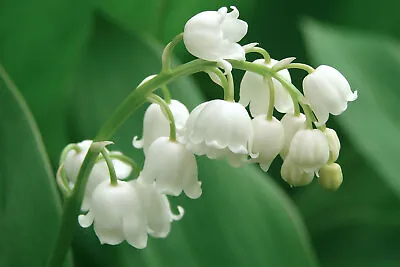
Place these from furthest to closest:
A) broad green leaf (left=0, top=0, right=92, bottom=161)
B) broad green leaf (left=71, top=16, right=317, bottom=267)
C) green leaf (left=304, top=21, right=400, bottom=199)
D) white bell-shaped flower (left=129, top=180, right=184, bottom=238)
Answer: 1. broad green leaf (left=0, top=0, right=92, bottom=161)
2. green leaf (left=304, top=21, right=400, bottom=199)
3. broad green leaf (left=71, top=16, right=317, bottom=267)
4. white bell-shaped flower (left=129, top=180, right=184, bottom=238)

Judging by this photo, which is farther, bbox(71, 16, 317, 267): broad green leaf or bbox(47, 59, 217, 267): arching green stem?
bbox(71, 16, 317, 267): broad green leaf

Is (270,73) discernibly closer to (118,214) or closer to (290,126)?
(290,126)

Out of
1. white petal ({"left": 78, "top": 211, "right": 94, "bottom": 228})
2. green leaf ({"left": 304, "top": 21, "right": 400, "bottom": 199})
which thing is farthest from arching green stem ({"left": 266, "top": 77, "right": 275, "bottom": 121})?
green leaf ({"left": 304, "top": 21, "right": 400, "bottom": 199})

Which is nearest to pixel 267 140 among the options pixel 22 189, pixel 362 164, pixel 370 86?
pixel 22 189

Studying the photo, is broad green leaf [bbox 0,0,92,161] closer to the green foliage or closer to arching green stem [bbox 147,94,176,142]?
the green foliage

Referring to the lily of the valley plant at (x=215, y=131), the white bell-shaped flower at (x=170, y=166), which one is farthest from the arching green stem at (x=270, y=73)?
the white bell-shaped flower at (x=170, y=166)

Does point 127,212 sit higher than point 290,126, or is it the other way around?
point 290,126
